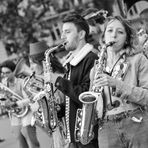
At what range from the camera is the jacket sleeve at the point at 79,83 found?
144 inches

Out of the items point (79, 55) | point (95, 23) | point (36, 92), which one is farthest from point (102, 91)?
point (95, 23)

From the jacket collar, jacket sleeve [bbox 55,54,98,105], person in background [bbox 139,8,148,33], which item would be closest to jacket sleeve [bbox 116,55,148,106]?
jacket sleeve [bbox 55,54,98,105]

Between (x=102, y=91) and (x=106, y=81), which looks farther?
(x=102, y=91)

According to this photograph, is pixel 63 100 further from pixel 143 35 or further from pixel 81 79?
pixel 143 35

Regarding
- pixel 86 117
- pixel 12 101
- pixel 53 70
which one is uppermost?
pixel 86 117

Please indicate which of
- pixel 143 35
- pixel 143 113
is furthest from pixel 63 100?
pixel 143 35

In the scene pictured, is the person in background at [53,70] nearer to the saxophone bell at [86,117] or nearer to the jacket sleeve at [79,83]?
the jacket sleeve at [79,83]

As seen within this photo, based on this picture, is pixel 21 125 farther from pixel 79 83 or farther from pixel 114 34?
pixel 114 34

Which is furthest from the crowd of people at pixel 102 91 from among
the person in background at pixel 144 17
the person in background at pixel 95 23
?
the person in background at pixel 144 17

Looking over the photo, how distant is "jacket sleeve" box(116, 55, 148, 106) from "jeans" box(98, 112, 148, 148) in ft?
0.51

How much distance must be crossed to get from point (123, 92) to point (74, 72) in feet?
2.88

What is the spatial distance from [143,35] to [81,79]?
1810 millimetres

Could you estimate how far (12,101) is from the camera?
6.21m

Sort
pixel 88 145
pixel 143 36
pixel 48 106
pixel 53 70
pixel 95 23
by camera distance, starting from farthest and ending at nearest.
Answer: pixel 95 23, pixel 143 36, pixel 53 70, pixel 48 106, pixel 88 145
